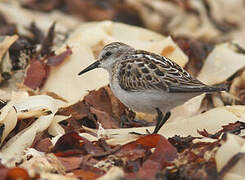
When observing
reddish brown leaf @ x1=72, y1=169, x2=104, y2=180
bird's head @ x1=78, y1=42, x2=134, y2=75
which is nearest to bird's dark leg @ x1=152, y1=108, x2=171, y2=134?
bird's head @ x1=78, y1=42, x2=134, y2=75

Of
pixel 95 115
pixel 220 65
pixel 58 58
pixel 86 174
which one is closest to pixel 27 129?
pixel 95 115

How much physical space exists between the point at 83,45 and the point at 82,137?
7.31 ft

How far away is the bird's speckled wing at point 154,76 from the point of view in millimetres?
5239

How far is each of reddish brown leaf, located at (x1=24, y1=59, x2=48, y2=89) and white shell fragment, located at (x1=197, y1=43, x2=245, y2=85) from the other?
5.72ft

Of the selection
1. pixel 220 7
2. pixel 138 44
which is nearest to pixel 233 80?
pixel 138 44

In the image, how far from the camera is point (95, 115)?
18.7 feet

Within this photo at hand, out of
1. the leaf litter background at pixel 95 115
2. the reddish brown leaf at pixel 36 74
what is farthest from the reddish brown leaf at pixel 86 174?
the reddish brown leaf at pixel 36 74

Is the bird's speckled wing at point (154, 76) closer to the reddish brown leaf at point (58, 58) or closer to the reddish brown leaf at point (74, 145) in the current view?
the reddish brown leaf at point (74, 145)

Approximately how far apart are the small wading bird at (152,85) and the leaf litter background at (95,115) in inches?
9.9

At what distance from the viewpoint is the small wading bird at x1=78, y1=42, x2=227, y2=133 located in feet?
17.2

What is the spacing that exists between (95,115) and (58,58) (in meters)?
1.09

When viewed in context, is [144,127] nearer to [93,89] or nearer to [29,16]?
[93,89]

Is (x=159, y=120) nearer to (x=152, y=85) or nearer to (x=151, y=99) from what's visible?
(x=151, y=99)

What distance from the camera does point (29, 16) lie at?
8914 millimetres
